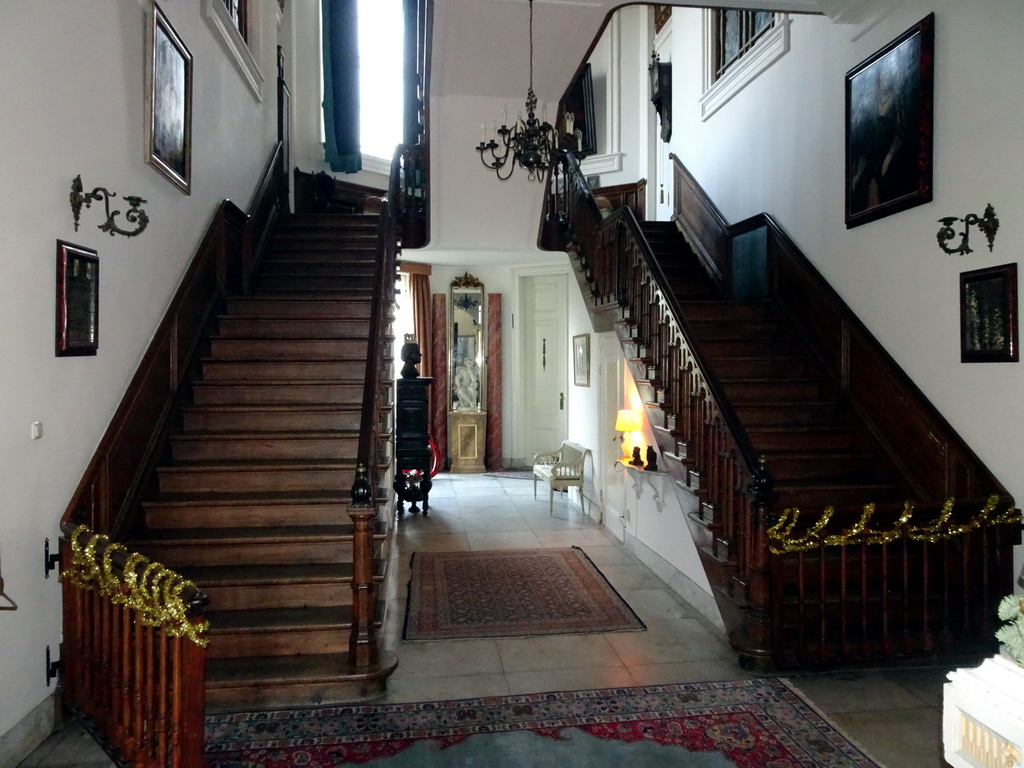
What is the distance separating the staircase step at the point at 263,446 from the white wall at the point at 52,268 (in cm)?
71

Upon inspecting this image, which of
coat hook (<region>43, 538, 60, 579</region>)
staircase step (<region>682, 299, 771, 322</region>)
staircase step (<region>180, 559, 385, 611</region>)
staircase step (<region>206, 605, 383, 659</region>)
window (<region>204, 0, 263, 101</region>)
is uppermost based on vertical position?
window (<region>204, 0, 263, 101</region>)

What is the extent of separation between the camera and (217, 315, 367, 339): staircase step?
551 cm

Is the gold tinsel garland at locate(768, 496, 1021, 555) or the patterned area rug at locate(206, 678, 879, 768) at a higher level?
A: the gold tinsel garland at locate(768, 496, 1021, 555)

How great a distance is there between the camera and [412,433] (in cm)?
840

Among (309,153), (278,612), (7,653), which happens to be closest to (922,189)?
(278,612)

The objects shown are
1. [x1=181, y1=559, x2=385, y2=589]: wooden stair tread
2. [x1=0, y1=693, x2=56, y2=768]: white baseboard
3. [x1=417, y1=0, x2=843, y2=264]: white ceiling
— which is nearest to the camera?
[x1=0, y1=693, x2=56, y2=768]: white baseboard

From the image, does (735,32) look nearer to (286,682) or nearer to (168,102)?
(168,102)

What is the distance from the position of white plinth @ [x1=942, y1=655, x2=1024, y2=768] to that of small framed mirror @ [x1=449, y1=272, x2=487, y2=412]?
9714 mm

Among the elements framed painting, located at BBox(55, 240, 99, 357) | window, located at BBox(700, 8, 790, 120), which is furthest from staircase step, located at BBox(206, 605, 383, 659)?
window, located at BBox(700, 8, 790, 120)

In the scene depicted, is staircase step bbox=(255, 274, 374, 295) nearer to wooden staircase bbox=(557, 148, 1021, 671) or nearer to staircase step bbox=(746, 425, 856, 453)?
wooden staircase bbox=(557, 148, 1021, 671)

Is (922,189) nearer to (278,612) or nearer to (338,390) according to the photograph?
(338,390)

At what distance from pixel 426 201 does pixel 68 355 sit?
566cm

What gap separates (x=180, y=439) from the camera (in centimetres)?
445

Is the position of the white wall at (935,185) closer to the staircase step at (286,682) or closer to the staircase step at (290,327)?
the staircase step at (286,682)
